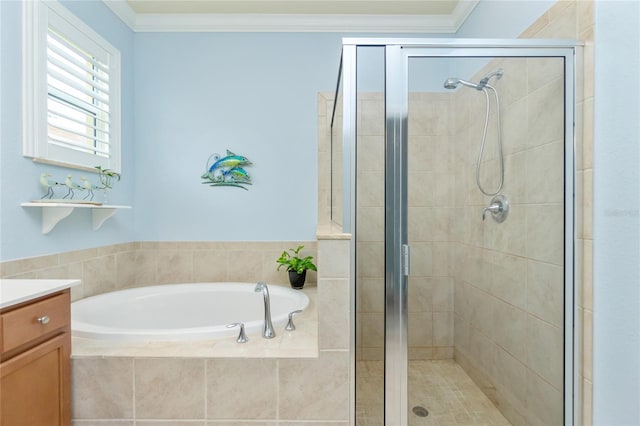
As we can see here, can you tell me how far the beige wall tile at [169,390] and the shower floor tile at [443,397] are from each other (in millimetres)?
737

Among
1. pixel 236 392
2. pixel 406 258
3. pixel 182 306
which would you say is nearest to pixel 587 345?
pixel 406 258

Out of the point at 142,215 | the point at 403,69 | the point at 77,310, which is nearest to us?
the point at 403,69

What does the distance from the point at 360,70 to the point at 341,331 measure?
1065 millimetres

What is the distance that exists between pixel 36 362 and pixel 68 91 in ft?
5.07

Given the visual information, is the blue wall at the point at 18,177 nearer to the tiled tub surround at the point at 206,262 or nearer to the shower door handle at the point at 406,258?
the tiled tub surround at the point at 206,262

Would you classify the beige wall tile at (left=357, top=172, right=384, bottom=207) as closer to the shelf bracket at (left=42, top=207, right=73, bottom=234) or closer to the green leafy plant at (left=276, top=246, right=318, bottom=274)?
the green leafy plant at (left=276, top=246, right=318, bottom=274)

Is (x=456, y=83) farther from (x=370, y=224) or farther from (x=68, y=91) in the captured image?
(x=68, y=91)

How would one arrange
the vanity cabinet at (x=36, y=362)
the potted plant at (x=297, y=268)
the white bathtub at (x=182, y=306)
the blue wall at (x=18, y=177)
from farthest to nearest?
the potted plant at (x=297, y=268), the white bathtub at (x=182, y=306), the blue wall at (x=18, y=177), the vanity cabinet at (x=36, y=362)

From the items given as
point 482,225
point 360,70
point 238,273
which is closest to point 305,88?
point 360,70

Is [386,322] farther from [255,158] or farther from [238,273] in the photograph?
[255,158]

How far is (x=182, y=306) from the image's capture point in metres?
2.19

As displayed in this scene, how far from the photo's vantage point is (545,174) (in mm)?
1242

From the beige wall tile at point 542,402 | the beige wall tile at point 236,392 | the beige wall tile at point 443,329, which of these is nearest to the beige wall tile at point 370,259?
the beige wall tile at point 443,329

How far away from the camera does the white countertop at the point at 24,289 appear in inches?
40.6
